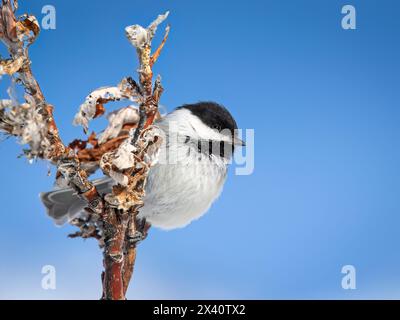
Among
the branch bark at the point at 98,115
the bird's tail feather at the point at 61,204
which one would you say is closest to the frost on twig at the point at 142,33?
the branch bark at the point at 98,115

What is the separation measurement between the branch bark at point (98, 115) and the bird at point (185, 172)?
35 cm

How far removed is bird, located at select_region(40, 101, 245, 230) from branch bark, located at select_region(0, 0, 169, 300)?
348mm

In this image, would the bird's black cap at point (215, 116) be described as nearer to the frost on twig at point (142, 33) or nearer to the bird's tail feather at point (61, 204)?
the bird's tail feather at point (61, 204)

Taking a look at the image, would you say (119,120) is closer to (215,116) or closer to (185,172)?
(185,172)

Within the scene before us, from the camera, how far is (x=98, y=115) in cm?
117

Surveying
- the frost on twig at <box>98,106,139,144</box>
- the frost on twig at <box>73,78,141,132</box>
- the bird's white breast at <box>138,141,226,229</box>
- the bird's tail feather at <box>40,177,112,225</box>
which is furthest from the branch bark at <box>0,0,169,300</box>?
the bird's tail feather at <box>40,177,112,225</box>

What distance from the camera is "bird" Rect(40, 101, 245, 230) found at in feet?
5.08

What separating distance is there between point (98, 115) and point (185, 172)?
0.45 m

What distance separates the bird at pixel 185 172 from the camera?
1.55 m

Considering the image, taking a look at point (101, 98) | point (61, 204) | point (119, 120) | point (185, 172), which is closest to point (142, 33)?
point (101, 98)

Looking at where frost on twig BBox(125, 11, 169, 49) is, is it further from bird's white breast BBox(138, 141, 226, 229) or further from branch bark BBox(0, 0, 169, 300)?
bird's white breast BBox(138, 141, 226, 229)
